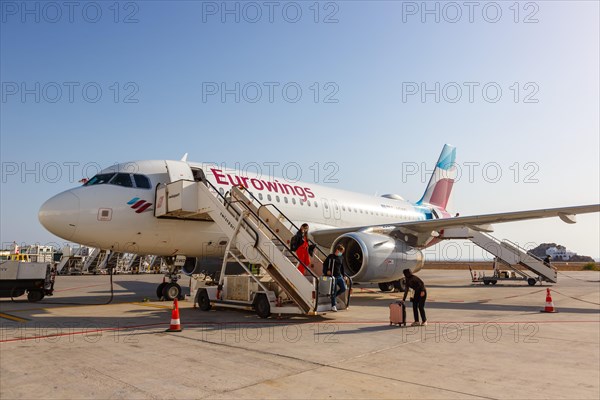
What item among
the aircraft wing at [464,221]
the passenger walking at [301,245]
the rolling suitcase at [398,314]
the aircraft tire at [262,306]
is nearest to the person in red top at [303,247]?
the passenger walking at [301,245]

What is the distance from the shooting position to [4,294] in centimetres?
1386

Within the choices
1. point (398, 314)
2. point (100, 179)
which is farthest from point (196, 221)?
point (398, 314)

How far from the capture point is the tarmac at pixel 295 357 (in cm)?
450

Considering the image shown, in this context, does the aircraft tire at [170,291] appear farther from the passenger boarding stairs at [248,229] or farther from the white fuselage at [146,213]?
the passenger boarding stairs at [248,229]

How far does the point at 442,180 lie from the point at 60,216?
2441 centimetres

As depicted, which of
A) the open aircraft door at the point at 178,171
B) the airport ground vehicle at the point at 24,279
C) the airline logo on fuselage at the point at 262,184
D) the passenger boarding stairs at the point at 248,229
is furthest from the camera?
the airline logo on fuselage at the point at 262,184

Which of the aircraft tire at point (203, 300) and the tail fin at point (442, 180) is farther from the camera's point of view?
the tail fin at point (442, 180)

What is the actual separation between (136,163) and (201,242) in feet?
9.59

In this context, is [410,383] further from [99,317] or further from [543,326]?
[99,317]

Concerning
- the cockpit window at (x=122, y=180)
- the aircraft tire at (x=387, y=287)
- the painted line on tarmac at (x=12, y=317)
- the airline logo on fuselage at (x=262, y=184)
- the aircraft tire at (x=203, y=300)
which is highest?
the airline logo on fuselage at (x=262, y=184)

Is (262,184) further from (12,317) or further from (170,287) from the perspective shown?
(12,317)

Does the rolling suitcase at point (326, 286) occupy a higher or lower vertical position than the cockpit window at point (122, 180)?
lower

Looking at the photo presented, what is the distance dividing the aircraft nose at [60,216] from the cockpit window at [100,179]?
108 cm

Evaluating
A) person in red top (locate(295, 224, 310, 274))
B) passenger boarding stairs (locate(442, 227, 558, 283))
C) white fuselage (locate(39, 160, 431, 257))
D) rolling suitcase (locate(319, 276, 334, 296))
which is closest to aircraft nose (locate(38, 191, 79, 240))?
white fuselage (locate(39, 160, 431, 257))
